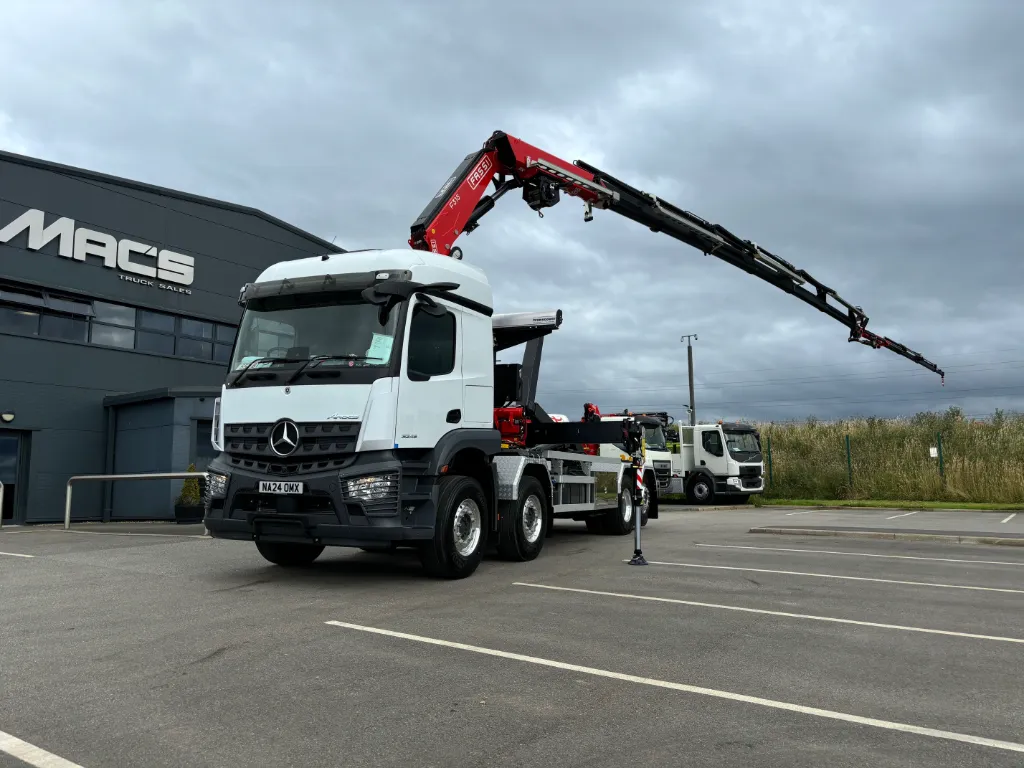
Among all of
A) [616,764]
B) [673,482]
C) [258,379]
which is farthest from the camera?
[673,482]

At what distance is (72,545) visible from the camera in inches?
472

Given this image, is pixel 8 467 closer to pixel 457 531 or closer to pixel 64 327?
pixel 64 327

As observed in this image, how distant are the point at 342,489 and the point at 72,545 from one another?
705 cm

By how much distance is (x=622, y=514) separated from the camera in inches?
546

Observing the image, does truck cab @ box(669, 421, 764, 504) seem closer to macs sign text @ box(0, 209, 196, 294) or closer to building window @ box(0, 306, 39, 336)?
macs sign text @ box(0, 209, 196, 294)

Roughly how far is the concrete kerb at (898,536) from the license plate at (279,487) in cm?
1008

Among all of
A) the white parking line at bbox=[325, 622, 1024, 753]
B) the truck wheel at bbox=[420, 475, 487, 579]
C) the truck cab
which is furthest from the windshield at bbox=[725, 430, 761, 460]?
the white parking line at bbox=[325, 622, 1024, 753]

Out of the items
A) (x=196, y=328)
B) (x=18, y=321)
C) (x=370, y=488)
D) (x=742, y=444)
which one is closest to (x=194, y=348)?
(x=196, y=328)

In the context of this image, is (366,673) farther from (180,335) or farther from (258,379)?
(180,335)

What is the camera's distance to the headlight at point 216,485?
7.93 metres

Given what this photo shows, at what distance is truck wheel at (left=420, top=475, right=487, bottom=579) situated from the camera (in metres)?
7.95

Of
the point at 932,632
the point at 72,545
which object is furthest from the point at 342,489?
the point at 72,545

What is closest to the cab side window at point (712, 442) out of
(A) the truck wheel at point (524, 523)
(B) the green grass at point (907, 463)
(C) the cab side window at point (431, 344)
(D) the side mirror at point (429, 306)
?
(B) the green grass at point (907, 463)

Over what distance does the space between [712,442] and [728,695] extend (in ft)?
72.2
